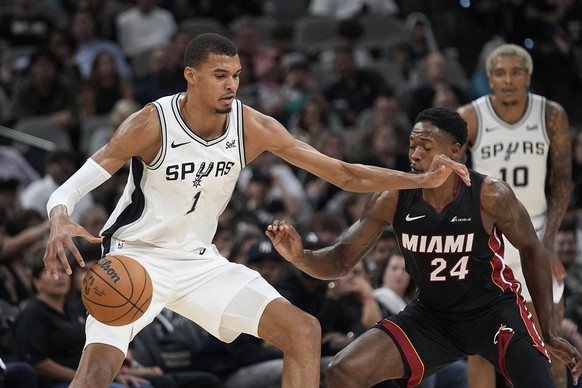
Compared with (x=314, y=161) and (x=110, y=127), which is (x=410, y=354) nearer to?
(x=314, y=161)

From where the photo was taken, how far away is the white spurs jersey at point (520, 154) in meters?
7.68

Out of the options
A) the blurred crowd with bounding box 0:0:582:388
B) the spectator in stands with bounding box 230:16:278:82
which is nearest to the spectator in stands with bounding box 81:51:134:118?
the blurred crowd with bounding box 0:0:582:388

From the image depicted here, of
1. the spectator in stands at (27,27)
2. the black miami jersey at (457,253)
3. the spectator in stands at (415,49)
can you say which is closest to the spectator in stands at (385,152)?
the spectator in stands at (415,49)

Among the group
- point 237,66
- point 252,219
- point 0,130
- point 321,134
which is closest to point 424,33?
point 321,134

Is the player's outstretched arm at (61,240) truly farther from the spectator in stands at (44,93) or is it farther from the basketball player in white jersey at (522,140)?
the spectator in stands at (44,93)

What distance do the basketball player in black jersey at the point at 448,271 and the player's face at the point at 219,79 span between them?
2.53 feet

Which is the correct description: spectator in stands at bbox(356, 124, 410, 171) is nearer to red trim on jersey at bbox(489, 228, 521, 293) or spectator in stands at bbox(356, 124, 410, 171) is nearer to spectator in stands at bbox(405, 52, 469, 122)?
spectator in stands at bbox(405, 52, 469, 122)

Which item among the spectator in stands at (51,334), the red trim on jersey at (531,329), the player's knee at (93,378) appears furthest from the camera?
the spectator in stands at (51,334)

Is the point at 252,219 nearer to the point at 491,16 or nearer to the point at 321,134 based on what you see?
the point at 321,134

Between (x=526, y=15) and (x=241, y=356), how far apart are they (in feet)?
24.6

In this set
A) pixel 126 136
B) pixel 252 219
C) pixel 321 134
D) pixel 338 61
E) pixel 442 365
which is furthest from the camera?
pixel 338 61

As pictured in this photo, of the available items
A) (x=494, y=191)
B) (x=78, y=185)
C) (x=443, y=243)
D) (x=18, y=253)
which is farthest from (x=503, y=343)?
(x=18, y=253)

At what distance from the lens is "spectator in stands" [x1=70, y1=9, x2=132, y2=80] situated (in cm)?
1424

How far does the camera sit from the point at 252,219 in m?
11.3
